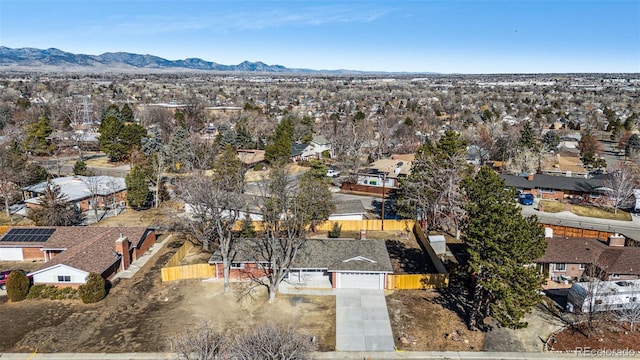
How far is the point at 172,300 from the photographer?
30844 mm

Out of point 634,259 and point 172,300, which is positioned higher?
point 634,259

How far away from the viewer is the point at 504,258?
2472cm

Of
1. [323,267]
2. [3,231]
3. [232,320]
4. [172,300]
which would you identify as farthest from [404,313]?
[3,231]

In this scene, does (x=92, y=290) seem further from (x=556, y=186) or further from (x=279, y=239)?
(x=556, y=186)

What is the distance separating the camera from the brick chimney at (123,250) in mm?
35562

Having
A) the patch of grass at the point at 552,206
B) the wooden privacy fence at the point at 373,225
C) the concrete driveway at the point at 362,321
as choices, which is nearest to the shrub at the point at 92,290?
the concrete driveway at the point at 362,321

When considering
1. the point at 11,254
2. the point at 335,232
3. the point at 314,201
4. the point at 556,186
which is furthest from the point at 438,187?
the point at 11,254

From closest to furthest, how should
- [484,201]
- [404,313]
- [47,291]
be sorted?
[484,201] → [404,313] → [47,291]

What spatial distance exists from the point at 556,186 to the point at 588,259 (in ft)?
81.3

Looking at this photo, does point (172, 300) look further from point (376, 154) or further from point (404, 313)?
point (376, 154)

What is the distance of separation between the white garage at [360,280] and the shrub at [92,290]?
16.4 meters

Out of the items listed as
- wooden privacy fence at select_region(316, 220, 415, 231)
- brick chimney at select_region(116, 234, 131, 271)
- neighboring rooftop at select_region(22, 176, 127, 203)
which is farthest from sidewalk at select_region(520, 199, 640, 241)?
neighboring rooftop at select_region(22, 176, 127, 203)

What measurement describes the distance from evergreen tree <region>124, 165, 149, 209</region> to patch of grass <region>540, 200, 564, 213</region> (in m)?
45.9

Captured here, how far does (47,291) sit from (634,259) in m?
42.8
